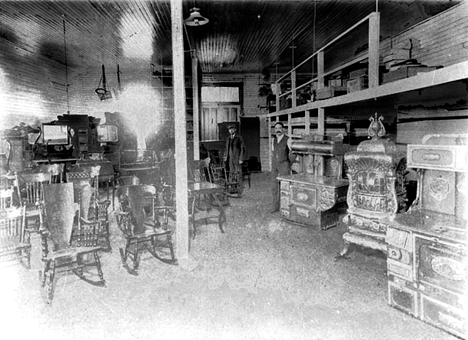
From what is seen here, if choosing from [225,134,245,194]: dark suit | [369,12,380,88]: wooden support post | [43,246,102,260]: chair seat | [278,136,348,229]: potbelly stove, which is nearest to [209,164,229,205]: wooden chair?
[225,134,245,194]: dark suit

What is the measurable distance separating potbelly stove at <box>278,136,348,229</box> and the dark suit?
101 inches

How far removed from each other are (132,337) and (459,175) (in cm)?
321

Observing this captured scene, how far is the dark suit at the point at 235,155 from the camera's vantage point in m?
8.85

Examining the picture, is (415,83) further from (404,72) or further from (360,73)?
(360,73)

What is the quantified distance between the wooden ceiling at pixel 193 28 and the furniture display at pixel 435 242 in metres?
5.31

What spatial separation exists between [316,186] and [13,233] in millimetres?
4416

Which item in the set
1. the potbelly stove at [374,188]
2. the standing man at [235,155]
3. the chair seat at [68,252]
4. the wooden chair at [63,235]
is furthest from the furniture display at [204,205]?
the potbelly stove at [374,188]

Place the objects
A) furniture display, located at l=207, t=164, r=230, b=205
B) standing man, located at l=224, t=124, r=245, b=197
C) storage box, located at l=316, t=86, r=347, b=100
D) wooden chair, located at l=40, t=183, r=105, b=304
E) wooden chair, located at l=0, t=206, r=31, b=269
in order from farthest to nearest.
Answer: standing man, located at l=224, t=124, r=245, b=197
furniture display, located at l=207, t=164, r=230, b=205
storage box, located at l=316, t=86, r=347, b=100
wooden chair, located at l=0, t=206, r=31, b=269
wooden chair, located at l=40, t=183, r=105, b=304

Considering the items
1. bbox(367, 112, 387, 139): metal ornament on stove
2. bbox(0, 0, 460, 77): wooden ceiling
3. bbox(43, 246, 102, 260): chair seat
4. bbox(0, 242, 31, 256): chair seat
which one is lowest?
bbox(0, 242, 31, 256): chair seat

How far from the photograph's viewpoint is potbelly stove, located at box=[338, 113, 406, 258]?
13.3 feet

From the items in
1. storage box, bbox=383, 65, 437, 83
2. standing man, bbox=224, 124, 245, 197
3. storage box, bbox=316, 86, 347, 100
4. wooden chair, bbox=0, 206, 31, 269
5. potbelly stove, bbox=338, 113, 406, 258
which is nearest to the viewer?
wooden chair, bbox=0, 206, 31, 269

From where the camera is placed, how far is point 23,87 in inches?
403

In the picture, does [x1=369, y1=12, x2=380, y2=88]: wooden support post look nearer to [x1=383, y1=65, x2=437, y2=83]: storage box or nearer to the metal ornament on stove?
[x1=383, y1=65, x2=437, y2=83]: storage box

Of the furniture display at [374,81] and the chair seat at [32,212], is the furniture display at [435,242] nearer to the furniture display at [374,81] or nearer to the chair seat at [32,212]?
the furniture display at [374,81]
